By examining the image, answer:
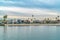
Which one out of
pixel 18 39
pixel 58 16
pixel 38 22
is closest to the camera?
pixel 18 39

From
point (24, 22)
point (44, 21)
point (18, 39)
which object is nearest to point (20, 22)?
point (24, 22)

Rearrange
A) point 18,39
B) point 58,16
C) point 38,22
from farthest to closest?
point 38,22 < point 58,16 < point 18,39

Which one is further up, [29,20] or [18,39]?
[29,20]

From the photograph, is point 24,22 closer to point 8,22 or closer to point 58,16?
point 8,22

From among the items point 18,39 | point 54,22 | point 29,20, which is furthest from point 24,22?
point 18,39

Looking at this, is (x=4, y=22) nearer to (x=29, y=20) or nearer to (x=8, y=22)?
(x=8, y=22)

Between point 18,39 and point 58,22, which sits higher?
point 58,22

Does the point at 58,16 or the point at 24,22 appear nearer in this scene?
the point at 58,16

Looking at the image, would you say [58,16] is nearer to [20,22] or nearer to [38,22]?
[38,22]

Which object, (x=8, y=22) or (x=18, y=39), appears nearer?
(x=18, y=39)
